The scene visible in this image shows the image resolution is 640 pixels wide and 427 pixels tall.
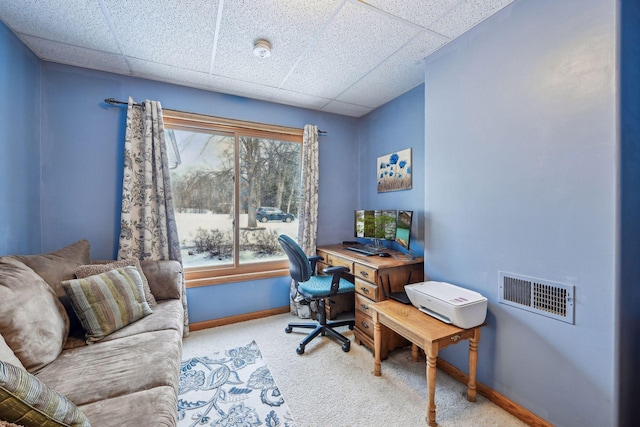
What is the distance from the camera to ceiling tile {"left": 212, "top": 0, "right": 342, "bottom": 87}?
157cm

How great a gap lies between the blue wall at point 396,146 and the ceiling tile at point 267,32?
1.26 metres

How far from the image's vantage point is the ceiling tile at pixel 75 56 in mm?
1909

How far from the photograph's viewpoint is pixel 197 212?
2.74 m

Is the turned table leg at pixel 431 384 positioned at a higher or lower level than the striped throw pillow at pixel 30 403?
lower

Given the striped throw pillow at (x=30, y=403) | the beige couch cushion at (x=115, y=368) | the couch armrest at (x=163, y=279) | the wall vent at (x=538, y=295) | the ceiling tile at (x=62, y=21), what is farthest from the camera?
the couch armrest at (x=163, y=279)

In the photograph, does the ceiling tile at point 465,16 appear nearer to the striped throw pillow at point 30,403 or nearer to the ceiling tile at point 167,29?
the ceiling tile at point 167,29

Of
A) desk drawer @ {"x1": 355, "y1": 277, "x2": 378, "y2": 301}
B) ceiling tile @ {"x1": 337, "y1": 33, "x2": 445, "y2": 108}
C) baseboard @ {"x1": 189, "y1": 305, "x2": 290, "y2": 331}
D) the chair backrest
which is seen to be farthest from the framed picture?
baseboard @ {"x1": 189, "y1": 305, "x2": 290, "y2": 331}

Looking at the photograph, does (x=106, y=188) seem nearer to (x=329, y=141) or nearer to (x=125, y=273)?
(x=125, y=273)

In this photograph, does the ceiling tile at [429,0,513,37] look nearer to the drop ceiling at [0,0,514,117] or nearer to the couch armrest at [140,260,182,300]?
the drop ceiling at [0,0,514,117]

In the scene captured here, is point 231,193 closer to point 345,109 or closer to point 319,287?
point 319,287

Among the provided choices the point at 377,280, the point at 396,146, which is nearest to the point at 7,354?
the point at 377,280

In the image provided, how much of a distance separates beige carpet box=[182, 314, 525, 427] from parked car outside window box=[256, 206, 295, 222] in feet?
4.11

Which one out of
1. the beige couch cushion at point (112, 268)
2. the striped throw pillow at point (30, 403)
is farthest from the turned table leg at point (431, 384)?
the beige couch cushion at point (112, 268)

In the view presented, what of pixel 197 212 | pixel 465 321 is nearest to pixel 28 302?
pixel 197 212
